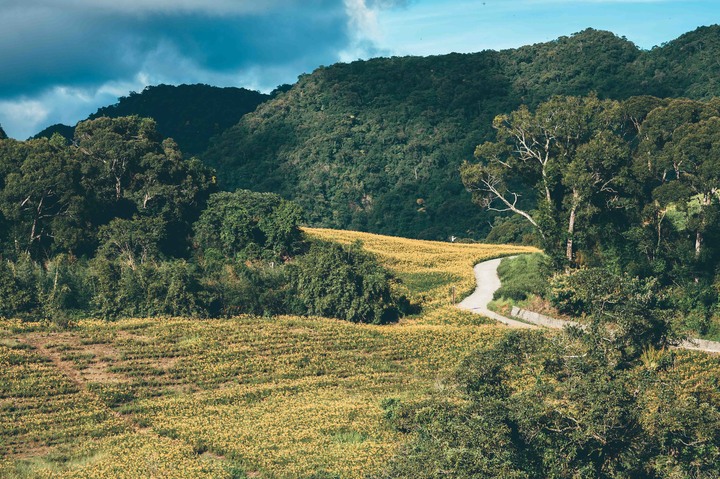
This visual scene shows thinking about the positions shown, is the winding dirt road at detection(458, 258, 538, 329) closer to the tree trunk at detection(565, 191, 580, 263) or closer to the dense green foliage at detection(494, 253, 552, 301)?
the dense green foliage at detection(494, 253, 552, 301)

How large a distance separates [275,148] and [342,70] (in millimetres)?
28155

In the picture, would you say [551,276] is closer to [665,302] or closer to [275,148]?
[665,302]

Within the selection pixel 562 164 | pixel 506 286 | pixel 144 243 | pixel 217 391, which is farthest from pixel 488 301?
pixel 217 391

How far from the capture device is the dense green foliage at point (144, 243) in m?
70.2

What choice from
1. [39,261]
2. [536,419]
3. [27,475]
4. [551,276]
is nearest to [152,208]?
[39,261]

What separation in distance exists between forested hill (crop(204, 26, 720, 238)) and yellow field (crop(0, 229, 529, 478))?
71217 mm

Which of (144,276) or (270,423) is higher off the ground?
(144,276)

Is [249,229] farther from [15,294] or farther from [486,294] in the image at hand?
[15,294]

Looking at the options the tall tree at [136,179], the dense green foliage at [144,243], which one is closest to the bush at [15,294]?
the dense green foliage at [144,243]

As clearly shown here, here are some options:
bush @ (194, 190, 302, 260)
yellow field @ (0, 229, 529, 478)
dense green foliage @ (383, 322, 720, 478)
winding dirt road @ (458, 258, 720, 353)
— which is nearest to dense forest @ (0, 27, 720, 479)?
dense green foliage @ (383, 322, 720, 478)

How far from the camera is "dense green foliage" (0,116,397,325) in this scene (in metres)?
70.2

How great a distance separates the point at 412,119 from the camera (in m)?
172

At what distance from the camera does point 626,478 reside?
36.7m

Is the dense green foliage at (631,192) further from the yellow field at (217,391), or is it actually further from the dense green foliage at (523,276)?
the yellow field at (217,391)
